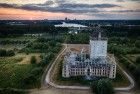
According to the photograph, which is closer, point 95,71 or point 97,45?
point 95,71

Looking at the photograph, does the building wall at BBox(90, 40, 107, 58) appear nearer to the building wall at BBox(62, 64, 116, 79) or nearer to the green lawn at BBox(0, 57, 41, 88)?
the building wall at BBox(62, 64, 116, 79)

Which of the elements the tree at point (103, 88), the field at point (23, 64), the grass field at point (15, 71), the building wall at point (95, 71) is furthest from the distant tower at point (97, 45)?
the tree at point (103, 88)

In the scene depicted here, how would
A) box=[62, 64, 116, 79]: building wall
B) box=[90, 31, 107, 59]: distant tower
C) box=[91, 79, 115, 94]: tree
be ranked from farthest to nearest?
box=[90, 31, 107, 59]: distant tower → box=[62, 64, 116, 79]: building wall → box=[91, 79, 115, 94]: tree

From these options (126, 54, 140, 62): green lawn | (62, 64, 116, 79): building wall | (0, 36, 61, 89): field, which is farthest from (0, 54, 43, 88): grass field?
(126, 54, 140, 62): green lawn

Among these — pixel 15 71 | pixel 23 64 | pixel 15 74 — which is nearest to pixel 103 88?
pixel 15 74

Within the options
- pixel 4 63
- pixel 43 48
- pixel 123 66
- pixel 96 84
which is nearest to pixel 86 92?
pixel 96 84

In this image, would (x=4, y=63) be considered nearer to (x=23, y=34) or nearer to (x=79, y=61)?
(x=79, y=61)

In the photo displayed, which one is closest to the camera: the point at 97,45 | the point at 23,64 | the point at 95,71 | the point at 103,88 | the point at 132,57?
the point at 103,88

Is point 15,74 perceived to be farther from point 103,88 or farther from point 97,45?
point 103,88

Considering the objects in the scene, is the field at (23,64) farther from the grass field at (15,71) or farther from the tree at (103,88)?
the tree at (103,88)
